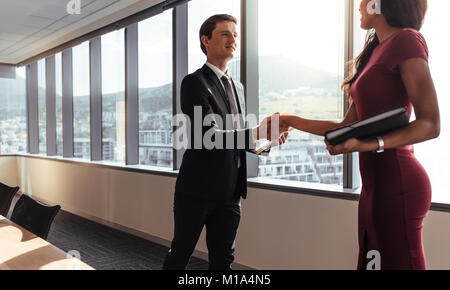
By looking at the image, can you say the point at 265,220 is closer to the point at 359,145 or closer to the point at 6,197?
the point at 6,197

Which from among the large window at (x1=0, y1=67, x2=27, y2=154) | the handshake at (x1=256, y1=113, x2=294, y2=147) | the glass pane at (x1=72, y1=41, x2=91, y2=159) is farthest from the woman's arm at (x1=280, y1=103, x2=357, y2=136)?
the large window at (x1=0, y1=67, x2=27, y2=154)

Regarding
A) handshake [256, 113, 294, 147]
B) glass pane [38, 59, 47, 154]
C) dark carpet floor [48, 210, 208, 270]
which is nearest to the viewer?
handshake [256, 113, 294, 147]

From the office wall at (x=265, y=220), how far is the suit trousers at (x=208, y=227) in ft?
3.19

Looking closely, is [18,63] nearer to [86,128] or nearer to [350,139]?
[86,128]

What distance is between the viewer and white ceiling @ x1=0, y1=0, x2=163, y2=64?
4602mm

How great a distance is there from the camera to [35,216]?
199 centimetres

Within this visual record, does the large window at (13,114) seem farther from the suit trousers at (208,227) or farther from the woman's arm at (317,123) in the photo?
the woman's arm at (317,123)

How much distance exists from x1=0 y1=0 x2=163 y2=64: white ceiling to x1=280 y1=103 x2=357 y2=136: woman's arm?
3088 millimetres

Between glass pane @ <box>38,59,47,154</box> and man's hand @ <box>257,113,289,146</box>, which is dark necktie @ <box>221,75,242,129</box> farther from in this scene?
glass pane @ <box>38,59,47,154</box>

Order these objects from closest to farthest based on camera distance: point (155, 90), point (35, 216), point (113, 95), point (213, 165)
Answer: point (213, 165), point (35, 216), point (155, 90), point (113, 95)

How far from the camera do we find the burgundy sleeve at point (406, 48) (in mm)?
1066

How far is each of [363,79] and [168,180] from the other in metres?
3.13

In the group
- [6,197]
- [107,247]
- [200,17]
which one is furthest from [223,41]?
[107,247]

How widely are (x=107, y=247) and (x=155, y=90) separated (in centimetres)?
182
